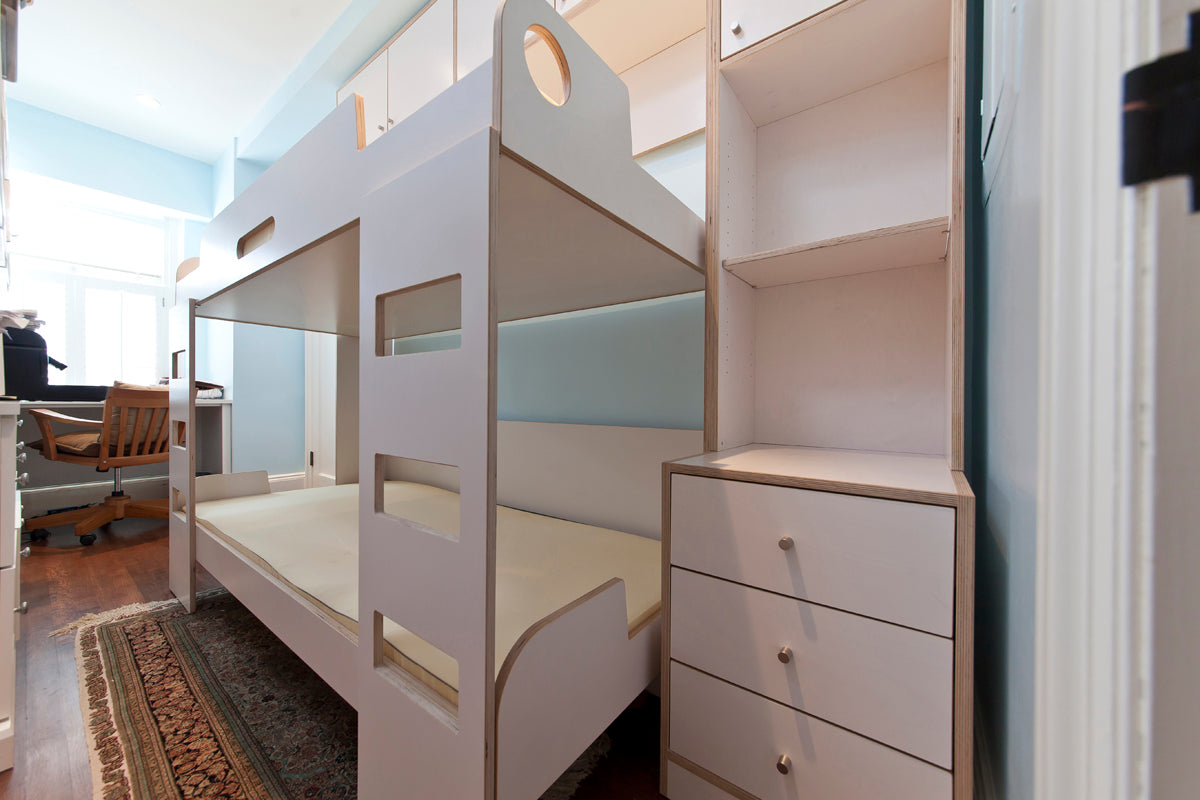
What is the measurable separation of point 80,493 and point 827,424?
437cm

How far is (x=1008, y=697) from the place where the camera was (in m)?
0.59

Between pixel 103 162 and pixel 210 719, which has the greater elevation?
pixel 103 162

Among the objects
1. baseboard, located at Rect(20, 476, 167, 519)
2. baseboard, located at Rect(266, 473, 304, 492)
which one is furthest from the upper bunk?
baseboard, located at Rect(20, 476, 167, 519)

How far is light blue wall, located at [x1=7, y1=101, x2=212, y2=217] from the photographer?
2.78 meters

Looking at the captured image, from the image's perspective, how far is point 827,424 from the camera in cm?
111

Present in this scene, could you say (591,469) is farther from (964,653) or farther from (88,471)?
(88,471)

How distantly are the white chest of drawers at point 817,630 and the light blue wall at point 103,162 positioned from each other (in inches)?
175

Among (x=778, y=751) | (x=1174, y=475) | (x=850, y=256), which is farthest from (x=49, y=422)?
(x=1174, y=475)

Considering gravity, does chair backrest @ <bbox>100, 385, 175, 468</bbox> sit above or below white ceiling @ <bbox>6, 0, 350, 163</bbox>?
below

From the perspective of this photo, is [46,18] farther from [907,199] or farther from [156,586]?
[907,199]

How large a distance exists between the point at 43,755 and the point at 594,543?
1278 millimetres

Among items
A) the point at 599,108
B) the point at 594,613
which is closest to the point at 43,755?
the point at 594,613

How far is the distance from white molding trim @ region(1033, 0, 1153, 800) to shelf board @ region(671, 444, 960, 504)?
0.38 metres

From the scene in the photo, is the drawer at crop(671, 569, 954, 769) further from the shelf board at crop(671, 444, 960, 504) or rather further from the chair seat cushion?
the chair seat cushion
